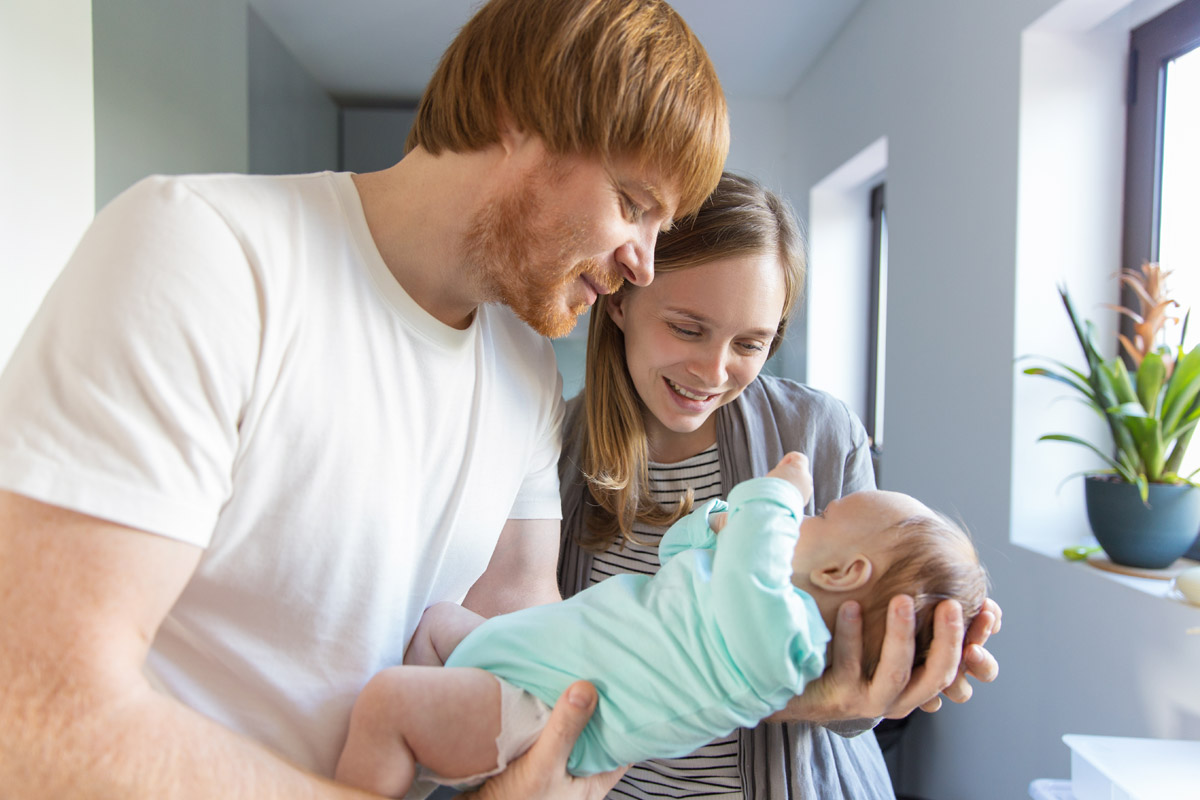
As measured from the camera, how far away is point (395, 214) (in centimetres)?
102

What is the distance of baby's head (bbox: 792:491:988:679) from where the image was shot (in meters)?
1.04

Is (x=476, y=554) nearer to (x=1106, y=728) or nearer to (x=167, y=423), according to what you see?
(x=167, y=423)

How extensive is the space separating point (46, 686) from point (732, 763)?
0.99 meters

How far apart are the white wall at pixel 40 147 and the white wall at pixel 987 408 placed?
8.73 ft

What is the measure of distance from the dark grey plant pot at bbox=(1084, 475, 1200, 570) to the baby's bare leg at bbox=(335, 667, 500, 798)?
5.85 ft

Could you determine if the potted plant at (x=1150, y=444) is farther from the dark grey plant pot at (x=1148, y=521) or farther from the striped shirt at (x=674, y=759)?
the striped shirt at (x=674, y=759)

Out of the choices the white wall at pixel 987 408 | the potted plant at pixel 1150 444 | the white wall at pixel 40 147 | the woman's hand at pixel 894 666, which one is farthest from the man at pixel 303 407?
the white wall at pixel 987 408

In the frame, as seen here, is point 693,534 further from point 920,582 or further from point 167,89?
point 167,89

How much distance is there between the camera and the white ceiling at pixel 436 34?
4039mm

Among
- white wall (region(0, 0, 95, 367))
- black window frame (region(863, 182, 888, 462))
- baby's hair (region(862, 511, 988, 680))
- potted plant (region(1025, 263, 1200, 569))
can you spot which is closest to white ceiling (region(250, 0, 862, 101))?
black window frame (region(863, 182, 888, 462))

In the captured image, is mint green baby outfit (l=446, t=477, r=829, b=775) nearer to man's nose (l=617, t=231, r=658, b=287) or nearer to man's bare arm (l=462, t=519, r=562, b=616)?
man's bare arm (l=462, t=519, r=562, b=616)

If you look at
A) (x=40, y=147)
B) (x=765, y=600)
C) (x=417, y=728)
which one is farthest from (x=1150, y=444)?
(x=40, y=147)

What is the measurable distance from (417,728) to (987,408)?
7.40 feet

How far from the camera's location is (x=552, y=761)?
92 cm
